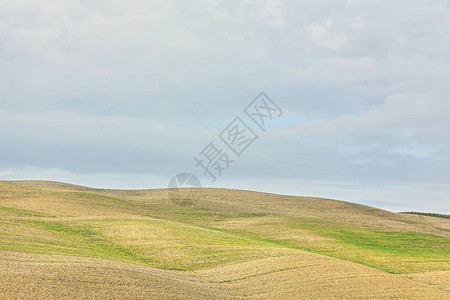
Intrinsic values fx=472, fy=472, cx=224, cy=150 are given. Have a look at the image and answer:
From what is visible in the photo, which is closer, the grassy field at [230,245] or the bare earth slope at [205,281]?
the bare earth slope at [205,281]

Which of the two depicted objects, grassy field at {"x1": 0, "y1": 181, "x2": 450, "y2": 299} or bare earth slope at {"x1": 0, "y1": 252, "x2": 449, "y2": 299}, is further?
grassy field at {"x1": 0, "y1": 181, "x2": 450, "y2": 299}

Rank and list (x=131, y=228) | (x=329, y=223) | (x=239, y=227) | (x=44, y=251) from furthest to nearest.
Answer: (x=329, y=223), (x=239, y=227), (x=131, y=228), (x=44, y=251)

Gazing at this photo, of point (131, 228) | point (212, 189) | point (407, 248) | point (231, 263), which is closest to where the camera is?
point (231, 263)

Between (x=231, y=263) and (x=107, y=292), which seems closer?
(x=107, y=292)

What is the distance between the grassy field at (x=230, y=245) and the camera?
23.0 metres

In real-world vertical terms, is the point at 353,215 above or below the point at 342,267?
above

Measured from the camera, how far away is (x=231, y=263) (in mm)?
28609

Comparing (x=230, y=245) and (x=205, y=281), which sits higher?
(x=230, y=245)

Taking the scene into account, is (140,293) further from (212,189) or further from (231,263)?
(212,189)

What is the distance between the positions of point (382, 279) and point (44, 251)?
60.6ft

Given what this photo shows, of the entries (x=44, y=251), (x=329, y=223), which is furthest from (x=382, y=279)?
(x=329, y=223)

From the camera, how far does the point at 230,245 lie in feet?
113

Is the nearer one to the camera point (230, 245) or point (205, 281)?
point (205, 281)

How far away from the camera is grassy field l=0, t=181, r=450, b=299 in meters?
23.0
